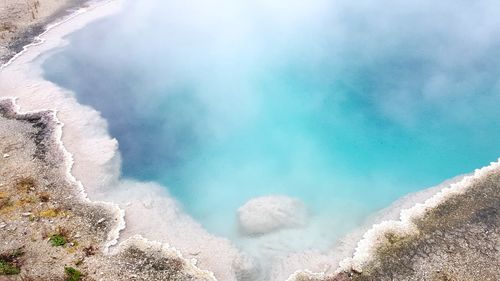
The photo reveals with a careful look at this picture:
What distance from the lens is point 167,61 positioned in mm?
20859

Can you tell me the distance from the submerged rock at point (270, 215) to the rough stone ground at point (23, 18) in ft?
44.7

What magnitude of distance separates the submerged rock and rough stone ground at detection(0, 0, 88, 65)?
1361cm

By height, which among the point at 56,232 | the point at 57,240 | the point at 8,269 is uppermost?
the point at 56,232

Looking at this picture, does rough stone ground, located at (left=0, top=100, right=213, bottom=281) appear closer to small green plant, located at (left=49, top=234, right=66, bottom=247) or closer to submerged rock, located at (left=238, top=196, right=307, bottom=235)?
small green plant, located at (left=49, top=234, right=66, bottom=247)

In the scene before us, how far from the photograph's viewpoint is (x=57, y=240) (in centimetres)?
1132

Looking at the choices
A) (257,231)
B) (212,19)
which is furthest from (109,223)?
(212,19)

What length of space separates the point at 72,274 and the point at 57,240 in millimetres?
1273

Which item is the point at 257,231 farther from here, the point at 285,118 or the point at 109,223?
the point at 285,118

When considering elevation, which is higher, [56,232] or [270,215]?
[56,232]

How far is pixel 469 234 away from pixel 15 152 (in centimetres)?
1298

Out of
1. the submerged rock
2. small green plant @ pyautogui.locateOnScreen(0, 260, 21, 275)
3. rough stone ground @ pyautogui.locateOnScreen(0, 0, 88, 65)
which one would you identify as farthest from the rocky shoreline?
rough stone ground @ pyautogui.locateOnScreen(0, 0, 88, 65)

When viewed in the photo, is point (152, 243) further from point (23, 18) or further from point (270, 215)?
point (23, 18)

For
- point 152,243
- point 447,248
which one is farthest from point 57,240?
point 447,248

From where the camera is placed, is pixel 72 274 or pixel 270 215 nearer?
pixel 72 274
